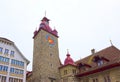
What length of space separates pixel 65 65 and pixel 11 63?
12463 mm

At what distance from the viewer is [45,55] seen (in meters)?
39.0

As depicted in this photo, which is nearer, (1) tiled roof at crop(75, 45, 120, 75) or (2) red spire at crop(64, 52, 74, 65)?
(1) tiled roof at crop(75, 45, 120, 75)

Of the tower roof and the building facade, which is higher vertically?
the tower roof

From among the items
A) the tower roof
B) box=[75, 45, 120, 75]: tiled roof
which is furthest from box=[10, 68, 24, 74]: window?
box=[75, 45, 120, 75]: tiled roof

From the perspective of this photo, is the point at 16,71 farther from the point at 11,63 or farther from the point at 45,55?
the point at 45,55

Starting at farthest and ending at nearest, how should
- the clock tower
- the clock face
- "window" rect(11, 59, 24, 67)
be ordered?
the clock face < the clock tower < "window" rect(11, 59, 24, 67)

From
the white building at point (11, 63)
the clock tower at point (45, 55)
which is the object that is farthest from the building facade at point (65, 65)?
the white building at point (11, 63)

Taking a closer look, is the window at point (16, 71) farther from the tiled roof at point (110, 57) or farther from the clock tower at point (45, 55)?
the tiled roof at point (110, 57)

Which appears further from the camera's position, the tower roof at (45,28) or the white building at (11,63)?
the tower roof at (45,28)

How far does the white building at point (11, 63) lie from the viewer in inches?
1253

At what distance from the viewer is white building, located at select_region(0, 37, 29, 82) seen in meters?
31.8

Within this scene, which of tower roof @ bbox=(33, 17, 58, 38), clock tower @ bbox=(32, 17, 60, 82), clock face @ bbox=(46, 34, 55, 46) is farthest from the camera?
tower roof @ bbox=(33, 17, 58, 38)

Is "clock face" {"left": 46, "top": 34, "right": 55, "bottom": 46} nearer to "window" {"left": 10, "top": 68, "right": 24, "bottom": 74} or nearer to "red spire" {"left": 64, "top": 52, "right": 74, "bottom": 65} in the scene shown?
"red spire" {"left": 64, "top": 52, "right": 74, "bottom": 65}

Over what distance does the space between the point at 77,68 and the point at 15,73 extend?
14.3 m
